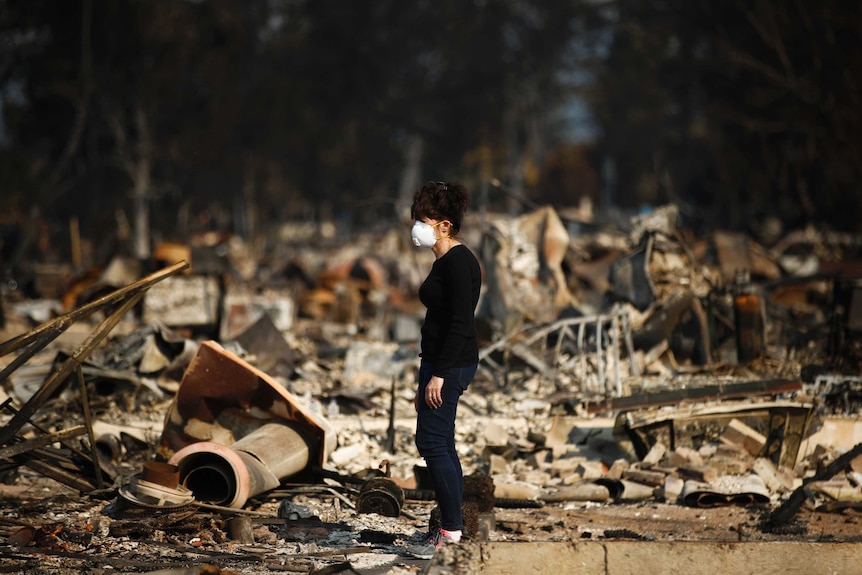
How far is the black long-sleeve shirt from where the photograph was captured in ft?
14.3

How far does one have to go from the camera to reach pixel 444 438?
4438 mm

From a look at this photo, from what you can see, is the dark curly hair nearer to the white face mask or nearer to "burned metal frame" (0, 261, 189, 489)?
the white face mask

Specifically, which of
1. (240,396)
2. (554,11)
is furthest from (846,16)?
(554,11)

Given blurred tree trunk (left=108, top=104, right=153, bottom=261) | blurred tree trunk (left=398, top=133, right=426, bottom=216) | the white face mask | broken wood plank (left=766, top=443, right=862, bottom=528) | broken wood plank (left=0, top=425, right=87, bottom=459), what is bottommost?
broken wood plank (left=766, top=443, right=862, bottom=528)

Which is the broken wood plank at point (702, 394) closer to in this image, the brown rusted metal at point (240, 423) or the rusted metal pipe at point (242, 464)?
the brown rusted metal at point (240, 423)

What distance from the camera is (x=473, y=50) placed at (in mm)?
47188

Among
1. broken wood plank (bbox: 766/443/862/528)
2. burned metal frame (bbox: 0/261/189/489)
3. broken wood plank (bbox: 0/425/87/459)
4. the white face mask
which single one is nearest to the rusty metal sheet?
burned metal frame (bbox: 0/261/189/489)

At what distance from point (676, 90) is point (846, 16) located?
17.8 meters

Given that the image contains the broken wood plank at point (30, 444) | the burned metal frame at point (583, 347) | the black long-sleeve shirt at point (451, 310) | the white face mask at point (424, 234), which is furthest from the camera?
the burned metal frame at point (583, 347)

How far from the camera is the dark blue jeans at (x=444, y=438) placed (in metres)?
4.41

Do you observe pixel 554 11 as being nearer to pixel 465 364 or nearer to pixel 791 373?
pixel 791 373

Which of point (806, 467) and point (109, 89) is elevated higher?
point (109, 89)

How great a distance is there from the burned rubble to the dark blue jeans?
326 mm

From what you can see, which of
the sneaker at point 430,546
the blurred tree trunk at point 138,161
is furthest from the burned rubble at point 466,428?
the blurred tree trunk at point 138,161
